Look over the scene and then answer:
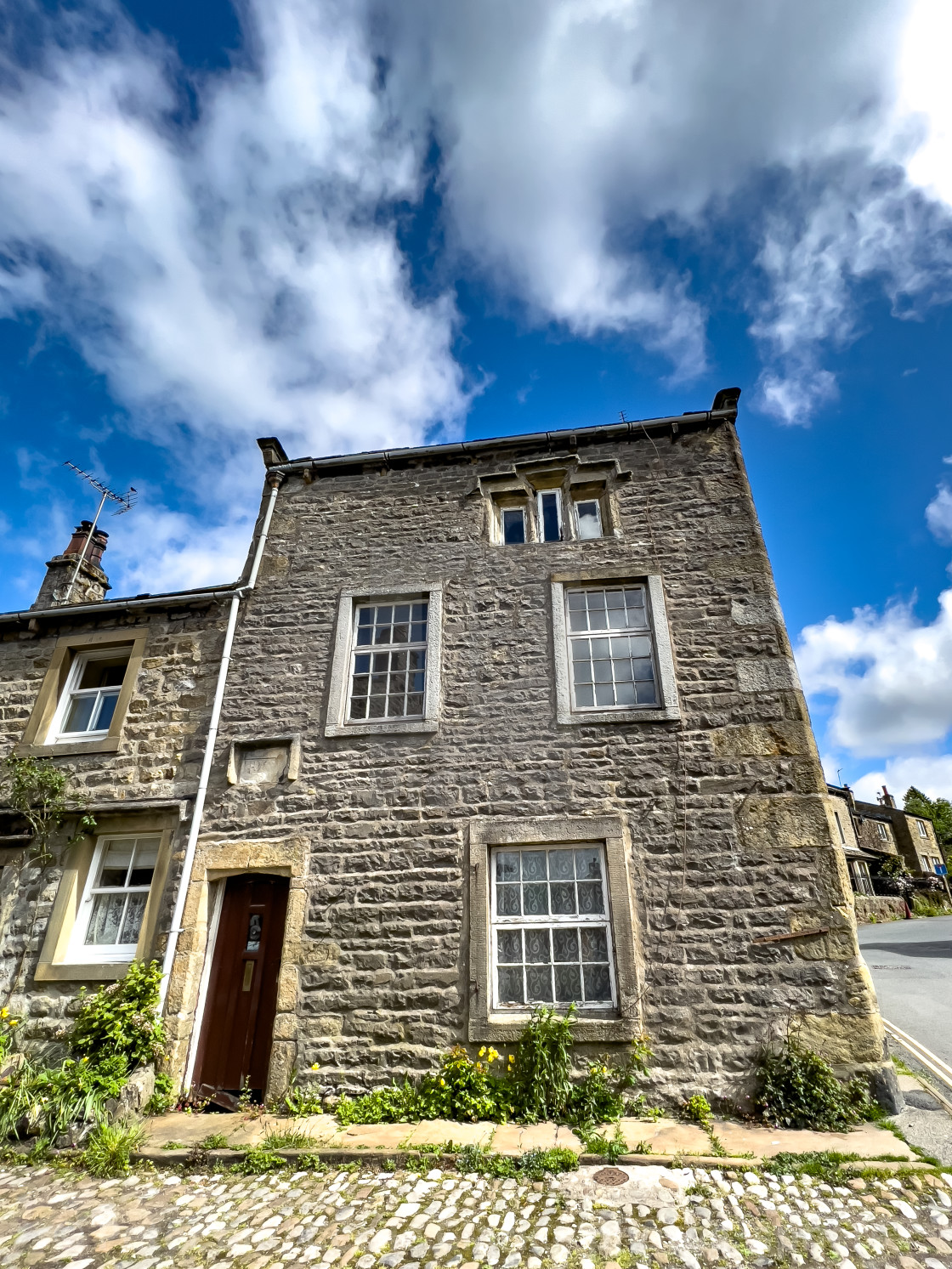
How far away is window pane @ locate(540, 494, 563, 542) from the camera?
8406mm

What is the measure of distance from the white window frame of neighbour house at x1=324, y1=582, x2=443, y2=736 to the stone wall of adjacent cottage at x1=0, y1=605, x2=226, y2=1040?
63.4 inches

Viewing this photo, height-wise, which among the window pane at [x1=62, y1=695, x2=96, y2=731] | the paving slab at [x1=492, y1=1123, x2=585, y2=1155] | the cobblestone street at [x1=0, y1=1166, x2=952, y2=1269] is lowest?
the cobblestone street at [x1=0, y1=1166, x2=952, y2=1269]

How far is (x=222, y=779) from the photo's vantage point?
24.2 feet

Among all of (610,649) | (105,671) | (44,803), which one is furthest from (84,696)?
(610,649)

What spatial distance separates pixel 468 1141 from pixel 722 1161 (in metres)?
1.84

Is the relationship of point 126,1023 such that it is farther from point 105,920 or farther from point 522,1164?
point 522,1164

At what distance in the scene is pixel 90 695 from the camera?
8539mm

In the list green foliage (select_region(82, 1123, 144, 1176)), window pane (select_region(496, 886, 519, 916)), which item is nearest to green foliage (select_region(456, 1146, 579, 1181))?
window pane (select_region(496, 886, 519, 916))

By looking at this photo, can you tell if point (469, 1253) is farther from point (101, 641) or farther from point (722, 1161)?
point (101, 641)

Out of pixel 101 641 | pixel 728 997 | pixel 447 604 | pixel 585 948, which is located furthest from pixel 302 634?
pixel 728 997

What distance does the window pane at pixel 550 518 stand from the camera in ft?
27.6

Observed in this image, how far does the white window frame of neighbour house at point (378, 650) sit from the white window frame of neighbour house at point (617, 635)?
4.59ft

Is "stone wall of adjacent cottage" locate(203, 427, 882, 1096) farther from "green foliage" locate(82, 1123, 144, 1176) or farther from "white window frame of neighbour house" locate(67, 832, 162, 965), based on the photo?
"green foliage" locate(82, 1123, 144, 1176)

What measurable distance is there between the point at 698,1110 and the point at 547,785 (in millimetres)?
2947
